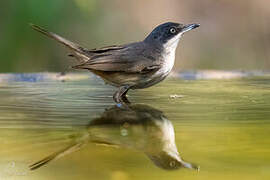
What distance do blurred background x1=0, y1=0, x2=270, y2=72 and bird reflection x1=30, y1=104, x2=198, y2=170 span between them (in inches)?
203

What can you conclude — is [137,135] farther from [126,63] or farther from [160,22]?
[160,22]

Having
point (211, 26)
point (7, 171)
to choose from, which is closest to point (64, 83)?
point (7, 171)

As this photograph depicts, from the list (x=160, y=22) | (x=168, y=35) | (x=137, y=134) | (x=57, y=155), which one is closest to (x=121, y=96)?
(x=168, y=35)

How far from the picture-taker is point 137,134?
3.11 m

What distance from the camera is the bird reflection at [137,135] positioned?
257 cm

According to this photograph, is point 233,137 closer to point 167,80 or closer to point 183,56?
point 167,80

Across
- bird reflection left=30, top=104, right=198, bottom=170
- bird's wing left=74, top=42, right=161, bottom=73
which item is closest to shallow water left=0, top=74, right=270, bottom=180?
bird reflection left=30, top=104, right=198, bottom=170

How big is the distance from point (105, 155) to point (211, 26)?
1088cm

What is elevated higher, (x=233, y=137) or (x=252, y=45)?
(x=233, y=137)

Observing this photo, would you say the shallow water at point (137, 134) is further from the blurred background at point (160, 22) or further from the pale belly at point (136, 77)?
the blurred background at point (160, 22)

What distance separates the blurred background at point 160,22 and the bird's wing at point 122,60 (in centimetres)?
354

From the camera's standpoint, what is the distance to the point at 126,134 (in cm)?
311

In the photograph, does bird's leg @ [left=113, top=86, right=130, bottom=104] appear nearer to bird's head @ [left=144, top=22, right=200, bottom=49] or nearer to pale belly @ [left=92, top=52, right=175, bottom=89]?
pale belly @ [left=92, top=52, right=175, bottom=89]

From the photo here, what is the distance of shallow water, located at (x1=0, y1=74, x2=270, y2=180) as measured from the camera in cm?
239
